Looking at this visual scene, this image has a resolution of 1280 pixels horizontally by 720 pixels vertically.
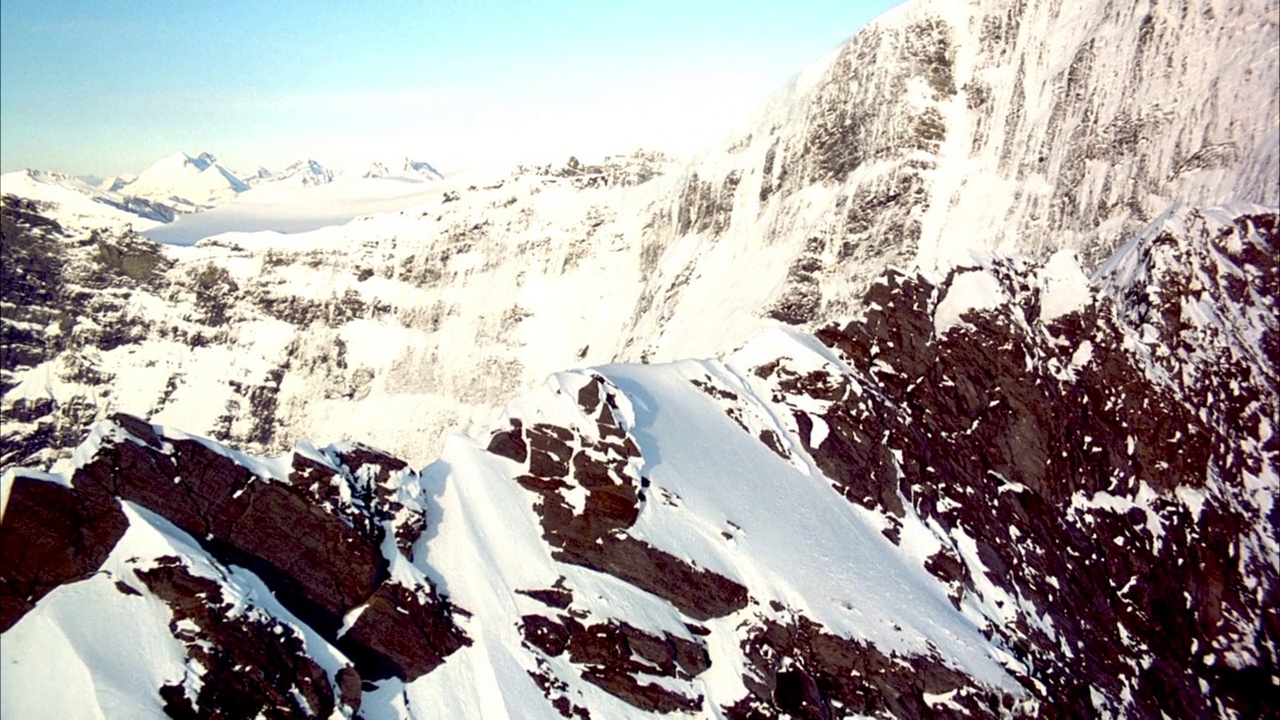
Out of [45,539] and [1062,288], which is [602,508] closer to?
[45,539]

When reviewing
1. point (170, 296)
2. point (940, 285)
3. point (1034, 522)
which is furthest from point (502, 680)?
point (170, 296)

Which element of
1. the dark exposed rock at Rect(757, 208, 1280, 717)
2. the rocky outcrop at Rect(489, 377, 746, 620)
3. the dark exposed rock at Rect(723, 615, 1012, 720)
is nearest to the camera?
the dark exposed rock at Rect(723, 615, 1012, 720)

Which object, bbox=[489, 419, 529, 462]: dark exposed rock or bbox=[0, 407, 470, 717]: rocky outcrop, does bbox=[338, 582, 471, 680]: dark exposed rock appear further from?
bbox=[489, 419, 529, 462]: dark exposed rock

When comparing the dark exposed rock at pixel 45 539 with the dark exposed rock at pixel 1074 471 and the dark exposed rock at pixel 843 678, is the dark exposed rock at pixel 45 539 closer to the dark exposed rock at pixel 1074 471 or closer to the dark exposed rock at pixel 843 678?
the dark exposed rock at pixel 843 678

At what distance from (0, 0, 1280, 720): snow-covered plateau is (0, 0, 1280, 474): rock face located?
22.3 inches

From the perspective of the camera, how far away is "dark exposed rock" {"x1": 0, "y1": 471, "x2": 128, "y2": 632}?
95.1 feet

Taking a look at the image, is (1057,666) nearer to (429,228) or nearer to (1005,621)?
(1005,621)

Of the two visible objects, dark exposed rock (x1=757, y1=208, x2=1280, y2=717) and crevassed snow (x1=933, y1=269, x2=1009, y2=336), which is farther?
crevassed snow (x1=933, y1=269, x2=1009, y2=336)

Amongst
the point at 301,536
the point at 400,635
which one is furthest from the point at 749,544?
the point at 301,536

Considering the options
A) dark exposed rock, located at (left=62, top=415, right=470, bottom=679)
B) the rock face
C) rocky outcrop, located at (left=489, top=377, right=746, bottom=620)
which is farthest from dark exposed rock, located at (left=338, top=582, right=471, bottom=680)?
the rock face

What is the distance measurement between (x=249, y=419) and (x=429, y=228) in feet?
158

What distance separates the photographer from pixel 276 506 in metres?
35.6

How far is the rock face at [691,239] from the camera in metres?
94.1

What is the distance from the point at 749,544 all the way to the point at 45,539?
86.6 feet
